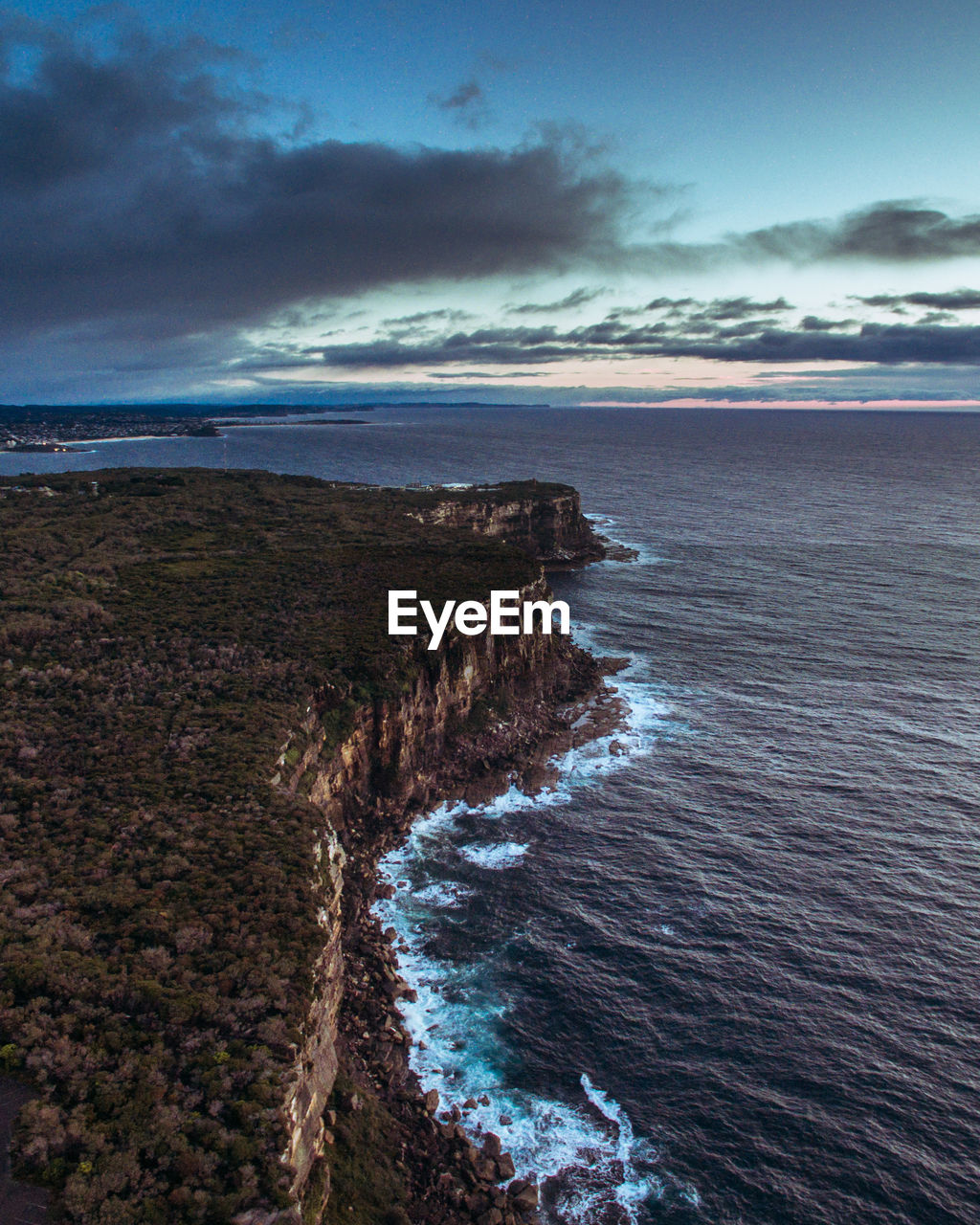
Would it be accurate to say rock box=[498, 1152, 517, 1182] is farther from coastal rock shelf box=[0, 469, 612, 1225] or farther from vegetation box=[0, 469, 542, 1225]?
vegetation box=[0, 469, 542, 1225]

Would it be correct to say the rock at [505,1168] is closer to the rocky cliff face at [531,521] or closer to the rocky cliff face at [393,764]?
the rocky cliff face at [393,764]

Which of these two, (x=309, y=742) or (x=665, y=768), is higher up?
(x=309, y=742)

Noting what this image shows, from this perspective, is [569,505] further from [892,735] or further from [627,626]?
[892,735]

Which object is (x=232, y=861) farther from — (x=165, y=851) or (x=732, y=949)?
(x=732, y=949)

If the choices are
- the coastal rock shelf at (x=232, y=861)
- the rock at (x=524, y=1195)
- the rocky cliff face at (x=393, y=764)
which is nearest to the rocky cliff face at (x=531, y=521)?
the coastal rock shelf at (x=232, y=861)

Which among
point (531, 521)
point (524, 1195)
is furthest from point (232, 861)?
point (531, 521)

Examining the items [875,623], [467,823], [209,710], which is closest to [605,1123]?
[467,823]
